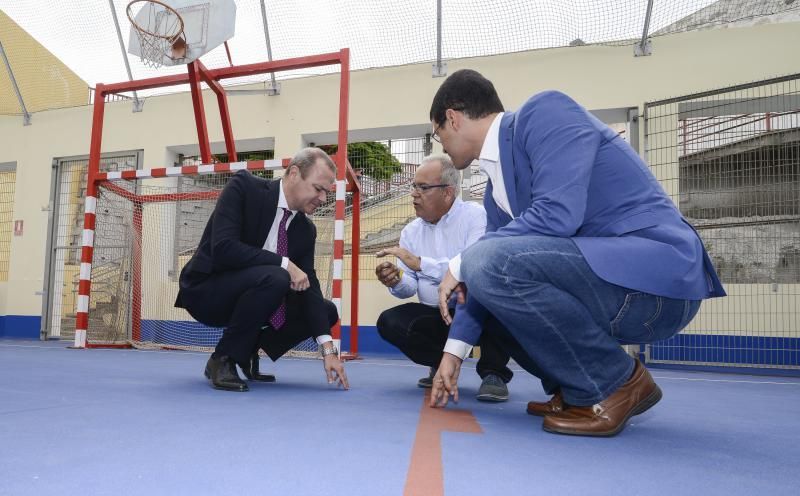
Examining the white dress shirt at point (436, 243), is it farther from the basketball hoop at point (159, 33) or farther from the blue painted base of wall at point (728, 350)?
the basketball hoop at point (159, 33)

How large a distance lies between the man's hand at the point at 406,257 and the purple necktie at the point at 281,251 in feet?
1.39

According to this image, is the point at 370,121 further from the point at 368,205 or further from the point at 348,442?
the point at 348,442

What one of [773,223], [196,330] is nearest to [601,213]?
[773,223]

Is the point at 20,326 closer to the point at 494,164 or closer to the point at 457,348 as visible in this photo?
the point at 457,348

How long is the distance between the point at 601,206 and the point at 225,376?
5.01 feet

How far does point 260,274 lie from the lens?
7.32 ft

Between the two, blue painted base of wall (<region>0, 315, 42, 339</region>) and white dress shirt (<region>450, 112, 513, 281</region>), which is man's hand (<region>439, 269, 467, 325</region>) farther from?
blue painted base of wall (<region>0, 315, 42, 339</region>)

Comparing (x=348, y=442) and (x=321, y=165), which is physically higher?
(x=321, y=165)

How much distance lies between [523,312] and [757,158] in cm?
426

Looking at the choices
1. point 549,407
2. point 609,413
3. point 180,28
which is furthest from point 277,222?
point 180,28

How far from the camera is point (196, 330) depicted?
5160 millimetres

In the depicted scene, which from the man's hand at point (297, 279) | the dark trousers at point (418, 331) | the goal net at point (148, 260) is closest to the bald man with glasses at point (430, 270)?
the dark trousers at point (418, 331)

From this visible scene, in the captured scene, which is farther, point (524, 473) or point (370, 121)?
point (370, 121)

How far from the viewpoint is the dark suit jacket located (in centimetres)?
225
